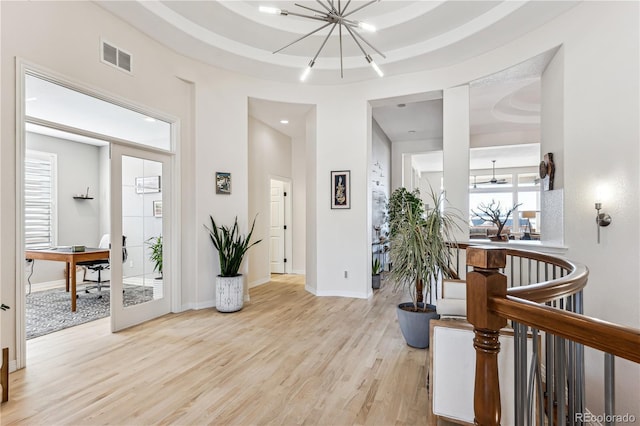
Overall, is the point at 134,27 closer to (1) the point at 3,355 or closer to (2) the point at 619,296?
(1) the point at 3,355

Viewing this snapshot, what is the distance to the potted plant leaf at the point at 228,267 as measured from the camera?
4.15 meters

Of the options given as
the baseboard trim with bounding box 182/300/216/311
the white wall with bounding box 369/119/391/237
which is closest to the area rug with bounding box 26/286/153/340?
the baseboard trim with bounding box 182/300/216/311

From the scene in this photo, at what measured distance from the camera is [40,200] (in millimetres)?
5781

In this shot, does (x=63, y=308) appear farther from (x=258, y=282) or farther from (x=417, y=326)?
(x=417, y=326)

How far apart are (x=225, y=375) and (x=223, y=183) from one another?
8.68 ft

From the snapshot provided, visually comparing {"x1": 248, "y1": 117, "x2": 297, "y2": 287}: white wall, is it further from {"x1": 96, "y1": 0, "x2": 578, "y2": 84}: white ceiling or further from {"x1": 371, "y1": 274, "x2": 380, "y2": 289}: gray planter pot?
{"x1": 371, "y1": 274, "x2": 380, "y2": 289}: gray planter pot

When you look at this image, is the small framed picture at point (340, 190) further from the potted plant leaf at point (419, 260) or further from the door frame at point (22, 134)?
the door frame at point (22, 134)

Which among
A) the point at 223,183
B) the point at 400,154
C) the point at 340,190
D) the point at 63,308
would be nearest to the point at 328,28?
the point at 340,190

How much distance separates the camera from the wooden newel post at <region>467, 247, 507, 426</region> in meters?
0.97

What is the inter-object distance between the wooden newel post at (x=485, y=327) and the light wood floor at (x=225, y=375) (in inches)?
46.1

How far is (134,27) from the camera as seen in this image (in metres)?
3.54

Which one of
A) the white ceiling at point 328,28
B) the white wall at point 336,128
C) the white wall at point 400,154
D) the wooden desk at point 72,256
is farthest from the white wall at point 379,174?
the wooden desk at point 72,256

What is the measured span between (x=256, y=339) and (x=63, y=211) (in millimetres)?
5114

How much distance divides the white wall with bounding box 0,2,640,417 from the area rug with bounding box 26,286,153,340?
2.17 ft
